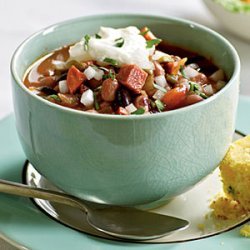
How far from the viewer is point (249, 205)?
1875 millimetres

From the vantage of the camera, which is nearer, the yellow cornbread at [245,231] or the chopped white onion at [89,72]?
the yellow cornbread at [245,231]

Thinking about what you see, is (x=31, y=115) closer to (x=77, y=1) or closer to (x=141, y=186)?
(x=141, y=186)

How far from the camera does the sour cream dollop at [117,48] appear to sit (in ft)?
6.20

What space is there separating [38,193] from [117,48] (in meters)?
0.44

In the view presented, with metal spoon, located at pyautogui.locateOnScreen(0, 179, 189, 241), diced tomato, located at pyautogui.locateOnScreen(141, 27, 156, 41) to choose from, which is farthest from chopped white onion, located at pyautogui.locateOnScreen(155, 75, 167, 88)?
metal spoon, located at pyautogui.locateOnScreen(0, 179, 189, 241)

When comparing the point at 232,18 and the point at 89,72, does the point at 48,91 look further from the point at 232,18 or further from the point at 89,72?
the point at 232,18

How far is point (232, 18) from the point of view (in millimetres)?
3025

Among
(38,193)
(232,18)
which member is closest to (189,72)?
(38,193)

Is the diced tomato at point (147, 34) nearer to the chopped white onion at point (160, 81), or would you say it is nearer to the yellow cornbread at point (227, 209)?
the chopped white onion at point (160, 81)

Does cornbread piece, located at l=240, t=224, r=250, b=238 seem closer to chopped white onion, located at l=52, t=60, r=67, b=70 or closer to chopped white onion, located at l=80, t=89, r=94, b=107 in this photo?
chopped white onion, located at l=80, t=89, r=94, b=107

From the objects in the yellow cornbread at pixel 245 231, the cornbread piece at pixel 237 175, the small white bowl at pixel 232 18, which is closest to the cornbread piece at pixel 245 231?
the yellow cornbread at pixel 245 231

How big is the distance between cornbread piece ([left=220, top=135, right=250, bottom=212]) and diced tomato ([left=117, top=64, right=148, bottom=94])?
32 centimetres

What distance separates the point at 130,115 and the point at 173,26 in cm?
57

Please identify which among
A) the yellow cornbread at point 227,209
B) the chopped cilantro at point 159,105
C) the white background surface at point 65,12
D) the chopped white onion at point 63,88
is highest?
the chopped cilantro at point 159,105
